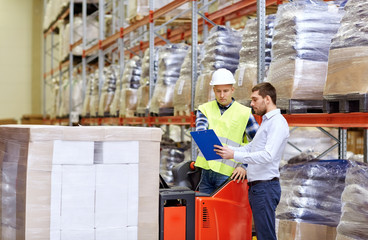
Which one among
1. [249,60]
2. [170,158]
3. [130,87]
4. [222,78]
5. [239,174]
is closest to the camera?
[239,174]

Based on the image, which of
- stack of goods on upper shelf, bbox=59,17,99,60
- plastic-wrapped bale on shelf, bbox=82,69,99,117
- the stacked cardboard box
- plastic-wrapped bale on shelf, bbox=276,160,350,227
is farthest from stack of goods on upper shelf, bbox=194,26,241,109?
stack of goods on upper shelf, bbox=59,17,99,60

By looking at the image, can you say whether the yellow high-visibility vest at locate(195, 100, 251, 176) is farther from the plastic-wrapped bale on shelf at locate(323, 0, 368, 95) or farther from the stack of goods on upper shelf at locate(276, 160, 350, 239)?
the plastic-wrapped bale on shelf at locate(323, 0, 368, 95)

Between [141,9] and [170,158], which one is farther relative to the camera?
[141,9]

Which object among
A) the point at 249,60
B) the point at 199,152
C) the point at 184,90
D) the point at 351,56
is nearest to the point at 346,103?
the point at 351,56

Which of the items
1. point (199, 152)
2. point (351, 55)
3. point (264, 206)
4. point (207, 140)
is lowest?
point (264, 206)

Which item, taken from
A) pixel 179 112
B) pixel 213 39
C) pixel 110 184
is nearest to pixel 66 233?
pixel 110 184

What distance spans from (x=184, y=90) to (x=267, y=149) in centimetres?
345

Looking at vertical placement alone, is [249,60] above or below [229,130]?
above

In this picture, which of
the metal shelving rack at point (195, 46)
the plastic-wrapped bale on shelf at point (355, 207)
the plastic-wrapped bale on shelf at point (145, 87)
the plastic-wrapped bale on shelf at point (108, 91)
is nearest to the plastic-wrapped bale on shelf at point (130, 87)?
the metal shelving rack at point (195, 46)

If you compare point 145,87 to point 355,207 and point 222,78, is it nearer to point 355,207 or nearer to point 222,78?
point 222,78

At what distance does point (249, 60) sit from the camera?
573 centimetres

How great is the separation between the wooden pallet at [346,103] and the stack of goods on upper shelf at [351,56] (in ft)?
0.06

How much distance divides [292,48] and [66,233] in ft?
8.72

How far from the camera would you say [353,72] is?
3859 millimetres
